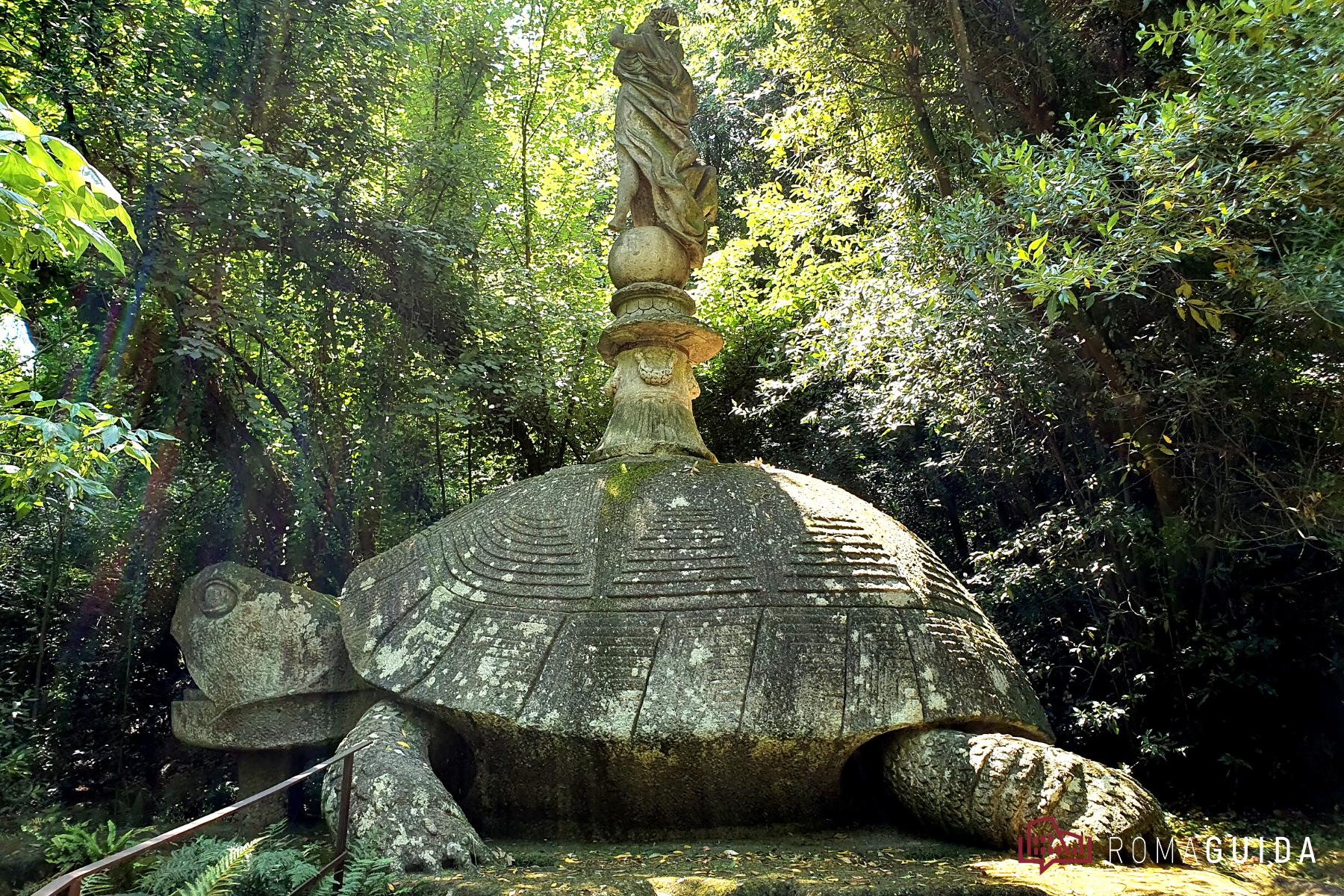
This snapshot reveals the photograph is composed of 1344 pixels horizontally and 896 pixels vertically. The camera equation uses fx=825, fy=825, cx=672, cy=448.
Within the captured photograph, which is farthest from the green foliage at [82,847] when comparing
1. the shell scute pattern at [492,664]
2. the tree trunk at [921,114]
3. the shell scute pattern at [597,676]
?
the tree trunk at [921,114]

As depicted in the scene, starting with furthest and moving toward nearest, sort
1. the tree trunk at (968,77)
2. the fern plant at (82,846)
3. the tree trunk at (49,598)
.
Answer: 1. the tree trunk at (49,598)
2. the tree trunk at (968,77)
3. the fern plant at (82,846)

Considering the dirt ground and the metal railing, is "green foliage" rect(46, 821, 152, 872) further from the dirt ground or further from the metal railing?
the dirt ground

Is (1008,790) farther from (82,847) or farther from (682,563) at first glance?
(82,847)

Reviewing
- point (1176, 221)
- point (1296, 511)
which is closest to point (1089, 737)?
point (1296, 511)

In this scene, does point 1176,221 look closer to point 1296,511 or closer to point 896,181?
point 1296,511

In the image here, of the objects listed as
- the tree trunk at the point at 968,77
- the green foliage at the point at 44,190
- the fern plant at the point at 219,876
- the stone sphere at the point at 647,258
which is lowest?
the fern plant at the point at 219,876

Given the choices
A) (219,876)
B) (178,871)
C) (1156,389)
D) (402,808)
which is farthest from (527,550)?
(1156,389)

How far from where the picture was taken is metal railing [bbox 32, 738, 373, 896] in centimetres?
110

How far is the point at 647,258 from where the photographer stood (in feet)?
14.2

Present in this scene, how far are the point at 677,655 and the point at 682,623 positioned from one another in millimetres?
121

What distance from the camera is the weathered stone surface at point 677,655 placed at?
8.94 feet

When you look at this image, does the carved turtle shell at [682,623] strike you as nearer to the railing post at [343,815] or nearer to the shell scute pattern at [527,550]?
the shell scute pattern at [527,550]

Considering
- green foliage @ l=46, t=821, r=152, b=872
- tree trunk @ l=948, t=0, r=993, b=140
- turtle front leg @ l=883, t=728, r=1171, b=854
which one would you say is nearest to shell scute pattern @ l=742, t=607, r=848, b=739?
turtle front leg @ l=883, t=728, r=1171, b=854

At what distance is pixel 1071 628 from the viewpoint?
4.63 m
